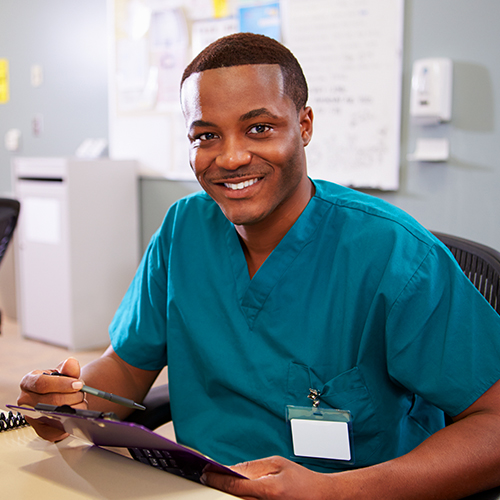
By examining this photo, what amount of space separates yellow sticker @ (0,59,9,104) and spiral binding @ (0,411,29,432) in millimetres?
4024

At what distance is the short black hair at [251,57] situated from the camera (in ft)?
2.94

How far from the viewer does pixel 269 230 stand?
100 cm

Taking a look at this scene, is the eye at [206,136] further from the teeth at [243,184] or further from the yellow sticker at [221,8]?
the yellow sticker at [221,8]

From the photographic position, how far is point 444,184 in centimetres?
224

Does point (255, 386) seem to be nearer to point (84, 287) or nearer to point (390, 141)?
point (390, 141)

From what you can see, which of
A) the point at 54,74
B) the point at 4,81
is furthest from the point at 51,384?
the point at 4,81

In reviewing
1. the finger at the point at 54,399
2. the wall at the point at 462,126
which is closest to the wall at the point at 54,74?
the wall at the point at 462,126

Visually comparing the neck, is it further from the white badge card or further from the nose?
the white badge card

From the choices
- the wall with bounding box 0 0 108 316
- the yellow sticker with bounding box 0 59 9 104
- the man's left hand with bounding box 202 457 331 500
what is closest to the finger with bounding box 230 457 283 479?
the man's left hand with bounding box 202 457 331 500

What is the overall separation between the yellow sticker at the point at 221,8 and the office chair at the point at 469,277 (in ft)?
6.97

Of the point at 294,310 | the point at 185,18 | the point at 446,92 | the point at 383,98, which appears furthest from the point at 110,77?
the point at 294,310

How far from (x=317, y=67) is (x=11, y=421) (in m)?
2.07

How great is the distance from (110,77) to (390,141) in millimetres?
1740

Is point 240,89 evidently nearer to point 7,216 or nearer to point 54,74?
point 7,216
